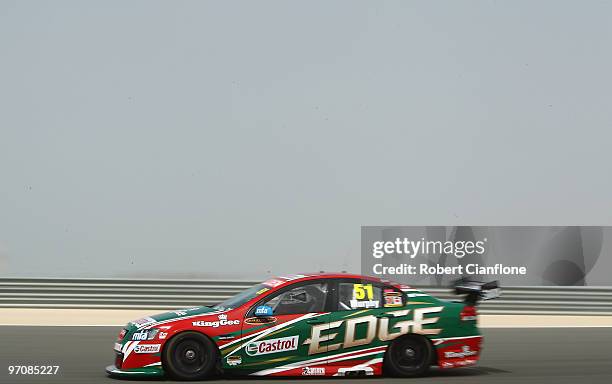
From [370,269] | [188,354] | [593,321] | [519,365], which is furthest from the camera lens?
[370,269]

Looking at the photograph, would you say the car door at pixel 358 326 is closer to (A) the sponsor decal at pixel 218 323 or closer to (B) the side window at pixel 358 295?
(B) the side window at pixel 358 295

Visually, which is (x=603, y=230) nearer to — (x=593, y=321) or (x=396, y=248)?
(x=593, y=321)

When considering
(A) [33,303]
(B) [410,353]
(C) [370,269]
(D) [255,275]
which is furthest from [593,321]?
(A) [33,303]

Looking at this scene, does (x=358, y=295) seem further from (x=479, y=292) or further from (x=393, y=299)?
(x=479, y=292)

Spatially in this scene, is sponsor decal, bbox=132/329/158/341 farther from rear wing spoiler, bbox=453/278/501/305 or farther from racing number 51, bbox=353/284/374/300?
rear wing spoiler, bbox=453/278/501/305

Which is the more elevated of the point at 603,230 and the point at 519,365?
the point at 603,230

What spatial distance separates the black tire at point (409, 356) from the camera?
10570mm

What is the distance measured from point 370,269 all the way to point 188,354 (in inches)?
394

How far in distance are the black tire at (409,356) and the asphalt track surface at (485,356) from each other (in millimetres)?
154

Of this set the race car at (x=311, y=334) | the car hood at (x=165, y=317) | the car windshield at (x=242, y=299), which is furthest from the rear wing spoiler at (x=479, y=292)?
the car hood at (x=165, y=317)

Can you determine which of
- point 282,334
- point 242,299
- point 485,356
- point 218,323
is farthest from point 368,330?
point 485,356

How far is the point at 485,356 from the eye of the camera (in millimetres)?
12719

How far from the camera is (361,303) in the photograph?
1072cm

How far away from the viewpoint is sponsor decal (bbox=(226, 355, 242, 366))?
33.4 feet
